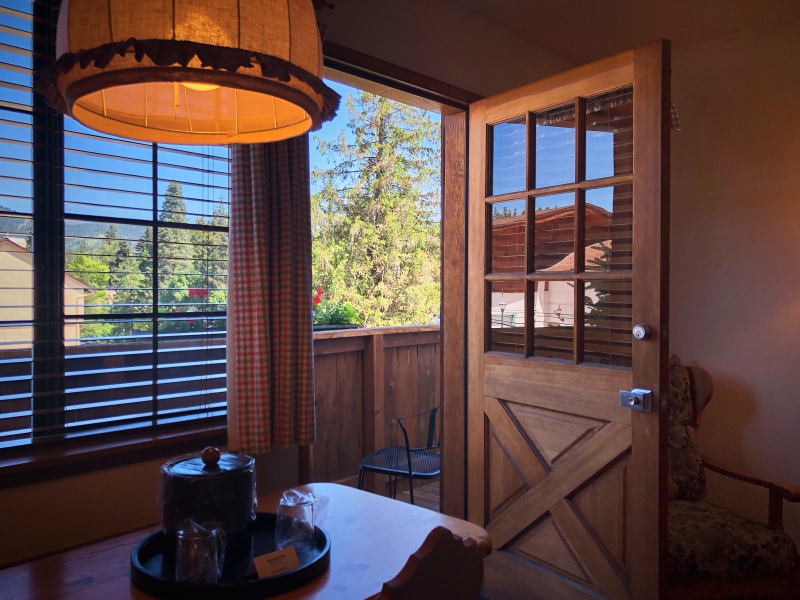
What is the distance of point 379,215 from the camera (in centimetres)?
718

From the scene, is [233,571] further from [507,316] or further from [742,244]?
[742,244]

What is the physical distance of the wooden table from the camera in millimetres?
1205

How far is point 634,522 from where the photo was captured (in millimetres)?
2168

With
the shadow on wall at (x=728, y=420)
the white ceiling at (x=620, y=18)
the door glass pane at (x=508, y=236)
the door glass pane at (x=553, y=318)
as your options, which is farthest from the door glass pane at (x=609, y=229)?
the shadow on wall at (x=728, y=420)

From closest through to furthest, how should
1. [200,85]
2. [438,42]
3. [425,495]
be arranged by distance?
[200,85]
[438,42]
[425,495]

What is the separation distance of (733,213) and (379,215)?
4444 millimetres

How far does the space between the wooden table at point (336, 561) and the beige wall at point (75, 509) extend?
38cm

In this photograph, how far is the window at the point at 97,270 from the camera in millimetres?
1890

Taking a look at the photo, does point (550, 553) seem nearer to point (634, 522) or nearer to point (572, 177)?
point (634, 522)

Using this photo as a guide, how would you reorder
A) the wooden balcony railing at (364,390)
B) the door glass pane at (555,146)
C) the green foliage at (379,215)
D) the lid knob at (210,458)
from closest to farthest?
the lid knob at (210,458), the door glass pane at (555,146), the wooden balcony railing at (364,390), the green foliage at (379,215)

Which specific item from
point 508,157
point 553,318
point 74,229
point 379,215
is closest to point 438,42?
point 508,157

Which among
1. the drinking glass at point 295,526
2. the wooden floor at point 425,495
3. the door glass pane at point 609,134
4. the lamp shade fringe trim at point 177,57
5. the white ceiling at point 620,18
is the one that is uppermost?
the white ceiling at point 620,18

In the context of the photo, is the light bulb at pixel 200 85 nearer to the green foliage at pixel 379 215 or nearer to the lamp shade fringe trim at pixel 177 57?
the lamp shade fringe trim at pixel 177 57

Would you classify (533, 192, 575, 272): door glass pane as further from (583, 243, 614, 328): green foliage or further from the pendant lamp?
the pendant lamp
